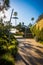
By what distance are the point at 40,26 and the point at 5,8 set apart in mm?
8887

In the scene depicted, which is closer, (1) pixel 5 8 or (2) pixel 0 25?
(1) pixel 5 8

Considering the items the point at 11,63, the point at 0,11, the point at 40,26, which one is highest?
the point at 0,11

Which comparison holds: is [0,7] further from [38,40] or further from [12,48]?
[38,40]

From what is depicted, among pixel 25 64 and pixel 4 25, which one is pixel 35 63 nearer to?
pixel 25 64

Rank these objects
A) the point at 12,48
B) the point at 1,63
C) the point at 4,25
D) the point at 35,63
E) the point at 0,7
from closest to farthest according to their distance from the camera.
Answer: the point at 1,63
the point at 35,63
the point at 12,48
the point at 0,7
the point at 4,25

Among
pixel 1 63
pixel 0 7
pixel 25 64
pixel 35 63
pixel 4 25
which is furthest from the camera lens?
pixel 4 25

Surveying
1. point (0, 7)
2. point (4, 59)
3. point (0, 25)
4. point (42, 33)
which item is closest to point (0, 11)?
point (0, 7)

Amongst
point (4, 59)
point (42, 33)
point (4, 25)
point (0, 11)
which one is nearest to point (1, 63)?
point (4, 59)

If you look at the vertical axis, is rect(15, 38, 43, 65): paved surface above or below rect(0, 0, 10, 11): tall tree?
below

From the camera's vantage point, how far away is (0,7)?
2370 centimetres

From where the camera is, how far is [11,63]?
10875 millimetres

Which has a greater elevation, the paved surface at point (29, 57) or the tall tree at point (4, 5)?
the tall tree at point (4, 5)

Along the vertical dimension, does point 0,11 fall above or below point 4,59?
above

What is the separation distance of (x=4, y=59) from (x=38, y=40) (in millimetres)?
24556
